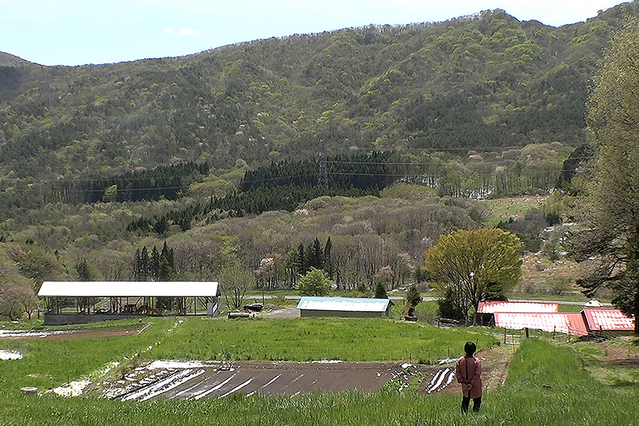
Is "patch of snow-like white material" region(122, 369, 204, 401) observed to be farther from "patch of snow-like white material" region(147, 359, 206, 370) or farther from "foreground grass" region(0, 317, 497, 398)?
"foreground grass" region(0, 317, 497, 398)

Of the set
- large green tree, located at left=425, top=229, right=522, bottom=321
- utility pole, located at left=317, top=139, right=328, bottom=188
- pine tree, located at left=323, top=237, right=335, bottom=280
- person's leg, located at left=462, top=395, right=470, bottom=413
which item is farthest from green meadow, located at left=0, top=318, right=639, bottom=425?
utility pole, located at left=317, top=139, right=328, bottom=188

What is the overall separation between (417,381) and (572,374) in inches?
209

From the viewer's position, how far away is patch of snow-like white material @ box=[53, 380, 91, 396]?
17311 millimetres

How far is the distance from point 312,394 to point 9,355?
15383 millimetres

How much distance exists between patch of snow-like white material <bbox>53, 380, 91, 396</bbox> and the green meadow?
37cm

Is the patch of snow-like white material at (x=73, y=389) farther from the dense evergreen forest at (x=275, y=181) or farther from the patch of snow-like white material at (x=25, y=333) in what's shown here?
the patch of snow-like white material at (x=25, y=333)

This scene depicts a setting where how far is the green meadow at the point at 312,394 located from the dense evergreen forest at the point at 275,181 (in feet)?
30.6

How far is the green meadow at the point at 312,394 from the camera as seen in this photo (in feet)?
31.3

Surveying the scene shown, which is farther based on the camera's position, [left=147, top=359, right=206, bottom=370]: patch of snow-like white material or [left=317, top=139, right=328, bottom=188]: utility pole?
[left=317, top=139, right=328, bottom=188]: utility pole

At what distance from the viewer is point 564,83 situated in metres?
168

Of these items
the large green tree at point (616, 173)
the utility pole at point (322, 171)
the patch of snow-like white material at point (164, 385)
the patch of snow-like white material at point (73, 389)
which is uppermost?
the utility pole at point (322, 171)

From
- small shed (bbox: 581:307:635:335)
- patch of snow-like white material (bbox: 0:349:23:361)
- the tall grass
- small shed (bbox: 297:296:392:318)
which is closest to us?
patch of snow-like white material (bbox: 0:349:23:361)

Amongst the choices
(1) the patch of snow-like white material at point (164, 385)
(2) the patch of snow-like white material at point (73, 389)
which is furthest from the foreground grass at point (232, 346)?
(1) the patch of snow-like white material at point (164, 385)

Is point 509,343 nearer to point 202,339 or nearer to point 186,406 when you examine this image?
point 202,339
